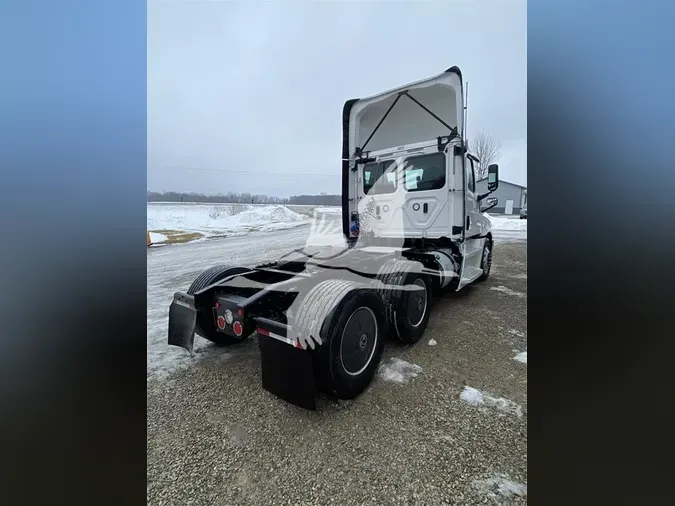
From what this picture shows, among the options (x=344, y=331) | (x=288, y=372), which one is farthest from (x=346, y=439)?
(x=344, y=331)

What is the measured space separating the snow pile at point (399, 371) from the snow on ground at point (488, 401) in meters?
0.43

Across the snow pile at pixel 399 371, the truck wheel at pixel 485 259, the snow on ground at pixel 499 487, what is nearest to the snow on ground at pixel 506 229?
the truck wheel at pixel 485 259

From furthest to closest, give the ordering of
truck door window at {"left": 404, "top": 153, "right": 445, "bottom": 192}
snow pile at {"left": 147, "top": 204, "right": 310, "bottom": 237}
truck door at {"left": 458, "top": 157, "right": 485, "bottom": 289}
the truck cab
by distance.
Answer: snow pile at {"left": 147, "top": 204, "right": 310, "bottom": 237}
truck door at {"left": 458, "top": 157, "right": 485, "bottom": 289}
truck door window at {"left": 404, "top": 153, "right": 445, "bottom": 192}
the truck cab

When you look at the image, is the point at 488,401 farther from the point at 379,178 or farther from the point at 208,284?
the point at 379,178

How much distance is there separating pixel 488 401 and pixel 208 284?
257 cm

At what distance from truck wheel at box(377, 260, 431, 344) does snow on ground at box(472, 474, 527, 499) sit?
58.0 inches

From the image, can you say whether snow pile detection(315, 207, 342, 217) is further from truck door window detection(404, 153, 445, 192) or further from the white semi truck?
truck door window detection(404, 153, 445, 192)

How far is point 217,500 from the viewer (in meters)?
1.26

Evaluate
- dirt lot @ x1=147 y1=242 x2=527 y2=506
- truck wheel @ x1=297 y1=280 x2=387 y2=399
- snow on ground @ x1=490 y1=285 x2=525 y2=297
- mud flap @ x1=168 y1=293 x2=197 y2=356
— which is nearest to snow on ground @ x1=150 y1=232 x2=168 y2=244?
mud flap @ x1=168 y1=293 x2=197 y2=356

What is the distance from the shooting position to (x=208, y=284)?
2609 millimetres

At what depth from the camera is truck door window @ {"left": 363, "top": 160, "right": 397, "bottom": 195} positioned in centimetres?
432
